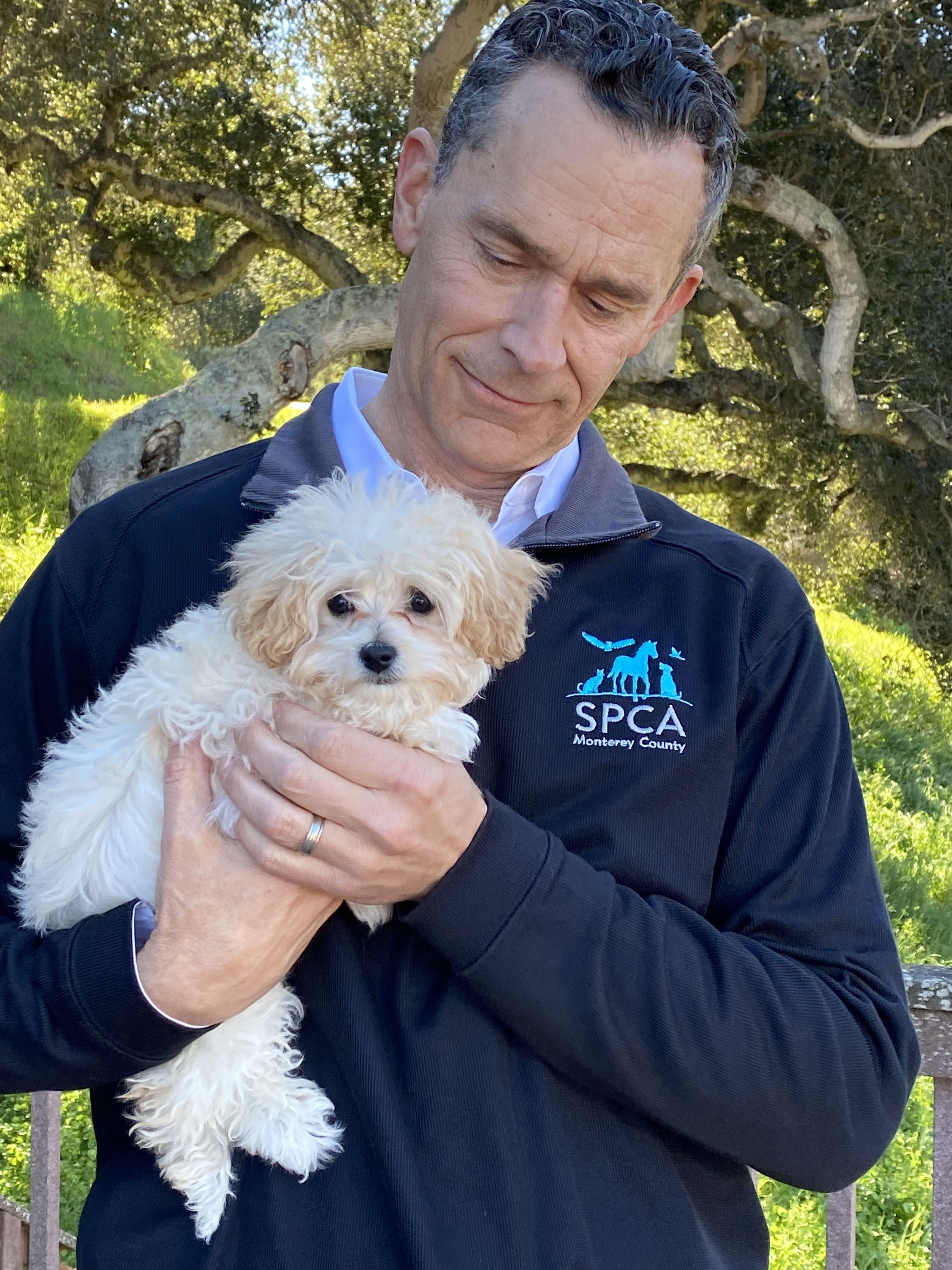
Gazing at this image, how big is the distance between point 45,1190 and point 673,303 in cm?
269

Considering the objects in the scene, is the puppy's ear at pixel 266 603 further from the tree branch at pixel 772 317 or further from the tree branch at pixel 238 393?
the tree branch at pixel 772 317

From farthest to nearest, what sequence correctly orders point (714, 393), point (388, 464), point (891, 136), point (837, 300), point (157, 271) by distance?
point (157, 271) < point (714, 393) < point (837, 300) < point (891, 136) < point (388, 464)

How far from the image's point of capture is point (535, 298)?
2273mm

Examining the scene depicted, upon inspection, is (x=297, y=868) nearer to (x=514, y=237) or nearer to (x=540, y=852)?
(x=540, y=852)

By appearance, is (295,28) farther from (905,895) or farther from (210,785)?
(210,785)

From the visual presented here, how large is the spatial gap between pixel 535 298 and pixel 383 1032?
137 cm

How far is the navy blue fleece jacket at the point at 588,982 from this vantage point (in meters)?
1.78

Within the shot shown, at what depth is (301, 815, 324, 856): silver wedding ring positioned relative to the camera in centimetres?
186

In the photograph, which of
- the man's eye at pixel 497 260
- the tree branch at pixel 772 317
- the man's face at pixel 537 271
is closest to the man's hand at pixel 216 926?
the man's face at pixel 537 271

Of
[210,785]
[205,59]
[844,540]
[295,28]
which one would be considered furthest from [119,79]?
[210,785]

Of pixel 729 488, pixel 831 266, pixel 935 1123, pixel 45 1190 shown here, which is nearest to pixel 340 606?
pixel 935 1123

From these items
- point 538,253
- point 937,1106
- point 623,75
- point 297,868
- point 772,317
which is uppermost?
point 623,75

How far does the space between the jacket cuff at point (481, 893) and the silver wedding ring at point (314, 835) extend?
187 millimetres

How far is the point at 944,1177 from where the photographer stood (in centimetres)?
240
